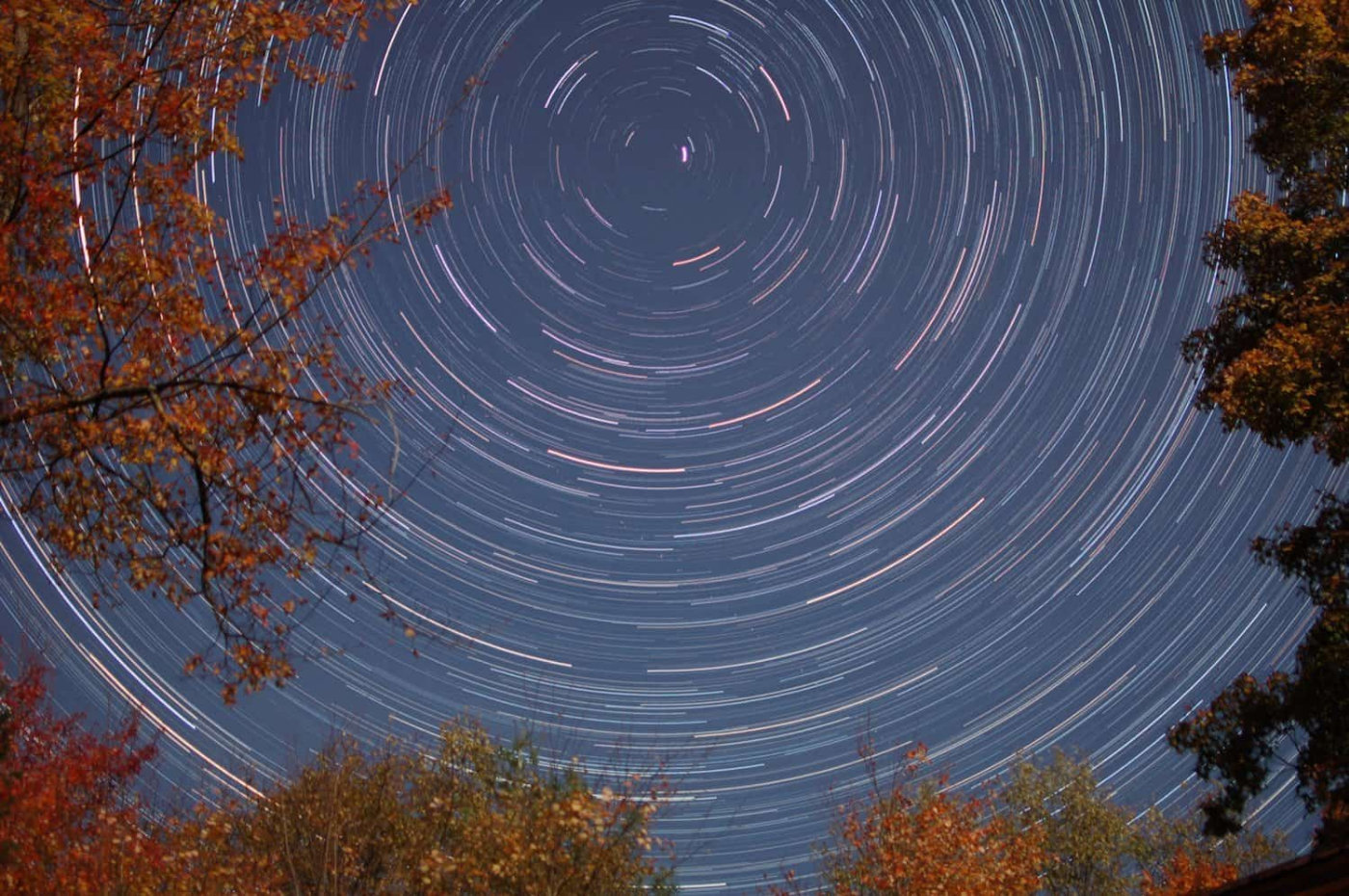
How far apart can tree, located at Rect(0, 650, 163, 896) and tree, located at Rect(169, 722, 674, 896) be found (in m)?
0.87

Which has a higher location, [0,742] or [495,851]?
[0,742]

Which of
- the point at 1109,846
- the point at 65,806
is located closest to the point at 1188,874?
the point at 1109,846

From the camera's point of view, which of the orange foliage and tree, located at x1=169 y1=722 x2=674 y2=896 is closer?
tree, located at x1=169 y1=722 x2=674 y2=896

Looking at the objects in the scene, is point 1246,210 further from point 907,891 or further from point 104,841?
point 907,891

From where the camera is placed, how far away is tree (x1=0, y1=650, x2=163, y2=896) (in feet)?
49.8

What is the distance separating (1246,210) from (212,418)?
11.5 metres

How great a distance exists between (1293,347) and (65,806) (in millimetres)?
20341

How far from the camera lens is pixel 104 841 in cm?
1413

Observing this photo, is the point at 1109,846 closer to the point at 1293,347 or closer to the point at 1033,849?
the point at 1033,849

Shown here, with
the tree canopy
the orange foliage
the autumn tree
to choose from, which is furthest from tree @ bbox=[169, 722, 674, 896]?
the orange foliage

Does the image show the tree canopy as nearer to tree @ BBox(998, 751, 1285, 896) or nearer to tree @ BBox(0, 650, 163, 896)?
tree @ BBox(0, 650, 163, 896)

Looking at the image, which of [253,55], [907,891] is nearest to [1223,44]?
[253,55]

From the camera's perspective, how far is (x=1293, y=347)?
38.4 ft

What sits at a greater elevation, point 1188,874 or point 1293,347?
point 1188,874
